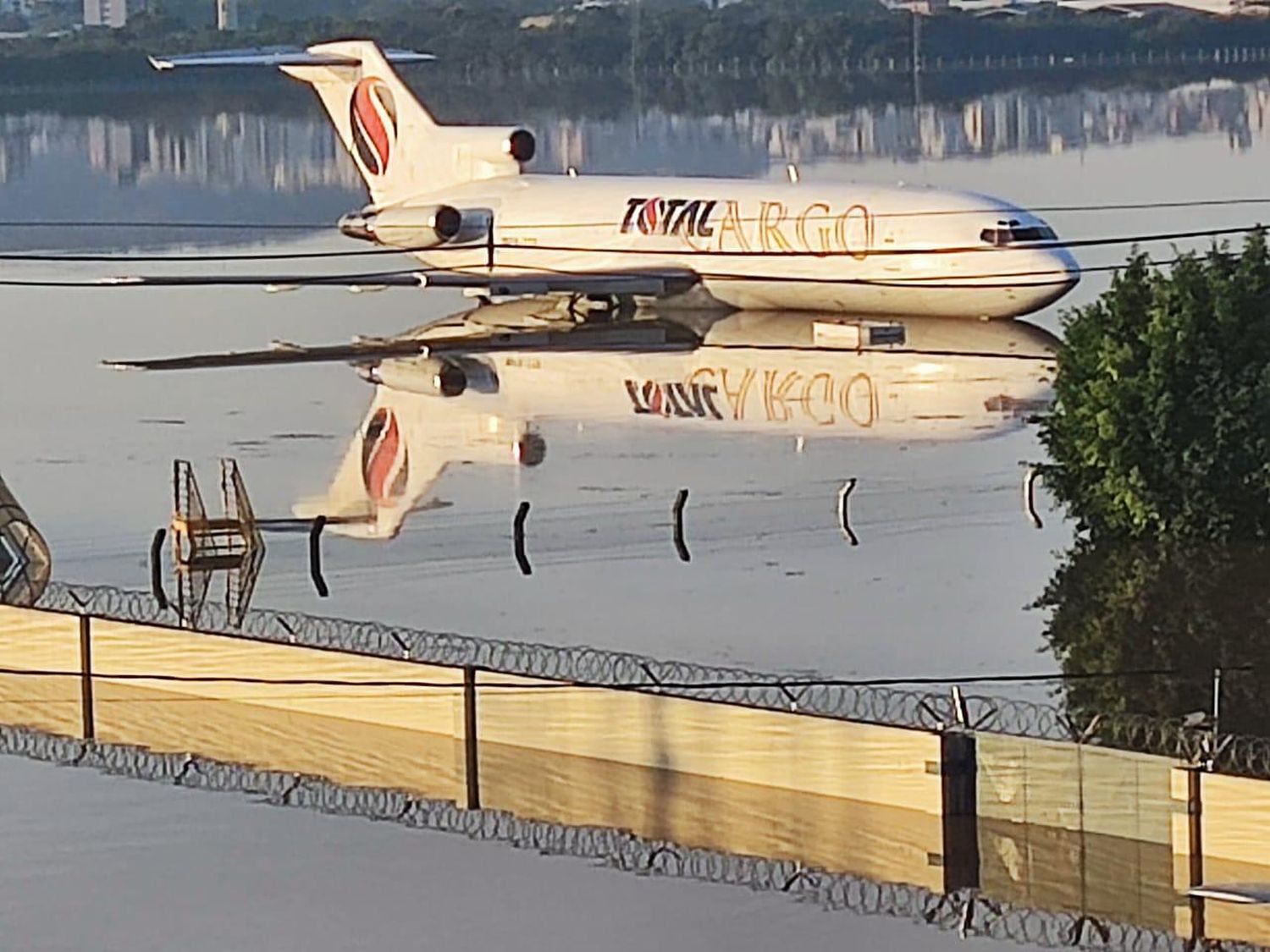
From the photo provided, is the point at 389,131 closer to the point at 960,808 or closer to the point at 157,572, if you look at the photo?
the point at 157,572

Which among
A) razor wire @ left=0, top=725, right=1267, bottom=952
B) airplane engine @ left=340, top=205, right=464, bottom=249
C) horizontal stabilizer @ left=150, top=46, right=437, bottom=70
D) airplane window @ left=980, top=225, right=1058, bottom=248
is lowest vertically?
razor wire @ left=0, top=725, right=1267, bottom=952

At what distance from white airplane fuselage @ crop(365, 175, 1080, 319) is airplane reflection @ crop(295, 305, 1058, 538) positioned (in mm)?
650

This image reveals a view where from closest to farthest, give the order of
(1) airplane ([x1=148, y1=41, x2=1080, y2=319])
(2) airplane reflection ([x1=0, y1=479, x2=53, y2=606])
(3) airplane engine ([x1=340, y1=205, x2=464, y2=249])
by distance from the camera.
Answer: (2) airplane reflection ([x1=0, y1=479, x2=53, y2=606]), (1) airplane ([x1=148, y1=41, x2=1080, y2=319]), (3) airplane engine ([x1=340, y1=205, x2=464, y2=249])

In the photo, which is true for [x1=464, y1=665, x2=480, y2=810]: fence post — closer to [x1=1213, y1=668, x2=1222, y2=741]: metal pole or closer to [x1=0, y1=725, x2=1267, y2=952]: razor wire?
[x1=0, y1=725, x2=1267, y2=952]: razor wire

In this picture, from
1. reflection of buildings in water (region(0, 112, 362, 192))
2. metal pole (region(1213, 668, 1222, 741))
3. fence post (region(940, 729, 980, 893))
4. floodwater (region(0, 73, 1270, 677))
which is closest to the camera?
fence post (region(940, 729, 980, 893))

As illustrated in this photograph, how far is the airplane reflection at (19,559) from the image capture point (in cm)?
3056

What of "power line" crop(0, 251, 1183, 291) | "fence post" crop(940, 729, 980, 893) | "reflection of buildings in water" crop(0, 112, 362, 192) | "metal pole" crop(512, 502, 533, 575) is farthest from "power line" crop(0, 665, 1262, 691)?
"reflection of buildings in water" crop(0, 112, 362, 192)

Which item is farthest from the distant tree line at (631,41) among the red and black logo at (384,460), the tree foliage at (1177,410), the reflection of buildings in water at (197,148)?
the tree foliage at (1177,410)

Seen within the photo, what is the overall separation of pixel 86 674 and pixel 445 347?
86.8 ft

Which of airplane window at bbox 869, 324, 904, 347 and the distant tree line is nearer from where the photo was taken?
airplane window at bbox 869, 324, 904, 347

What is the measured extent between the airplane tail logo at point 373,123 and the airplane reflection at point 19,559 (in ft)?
94.6

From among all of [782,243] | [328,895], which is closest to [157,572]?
[328,895]

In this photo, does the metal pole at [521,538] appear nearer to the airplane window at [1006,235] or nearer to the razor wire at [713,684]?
the razor wire at [713,684]

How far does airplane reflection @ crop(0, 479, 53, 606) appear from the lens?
30562mm
